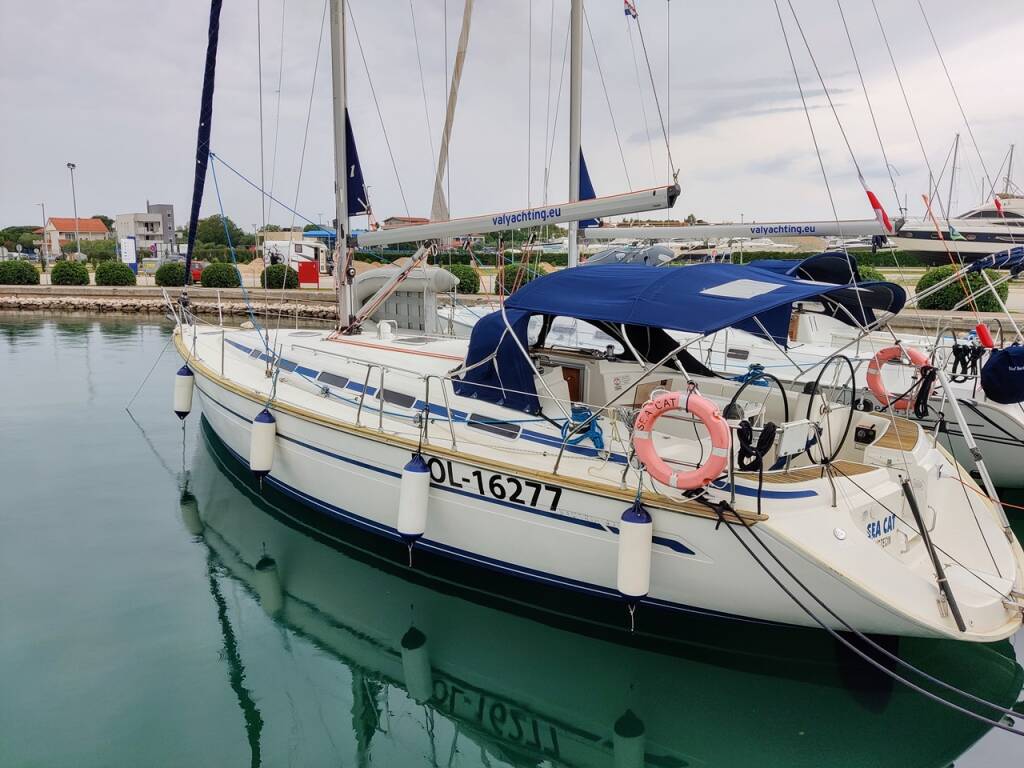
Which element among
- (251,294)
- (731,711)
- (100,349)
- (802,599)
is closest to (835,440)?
(802,599)

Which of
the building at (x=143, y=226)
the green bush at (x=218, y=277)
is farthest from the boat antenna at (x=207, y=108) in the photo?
the building at (x=143, y=226)

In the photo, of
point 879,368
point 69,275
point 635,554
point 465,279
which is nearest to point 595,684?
point 635,554

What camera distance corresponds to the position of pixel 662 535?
5.16 m

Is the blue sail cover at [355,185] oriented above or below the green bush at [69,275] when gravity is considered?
above

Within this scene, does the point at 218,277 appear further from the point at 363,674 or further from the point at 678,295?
the point at 678,295

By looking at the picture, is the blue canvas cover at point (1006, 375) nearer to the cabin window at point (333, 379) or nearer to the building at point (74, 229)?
the cabin window at point (333, 379)

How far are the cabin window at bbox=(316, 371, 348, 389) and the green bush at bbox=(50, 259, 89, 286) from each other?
26936mm

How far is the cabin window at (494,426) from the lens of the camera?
637cm

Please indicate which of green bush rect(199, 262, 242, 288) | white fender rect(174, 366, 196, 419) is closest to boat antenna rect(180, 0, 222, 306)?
white fender rect(174, 366, 196, 419)

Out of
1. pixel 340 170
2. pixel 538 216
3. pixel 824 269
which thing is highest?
pixel 340 170

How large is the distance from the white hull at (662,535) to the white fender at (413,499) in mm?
159

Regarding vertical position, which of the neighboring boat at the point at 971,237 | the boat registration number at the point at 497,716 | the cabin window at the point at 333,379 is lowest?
the boat registration number at the point at 497,716

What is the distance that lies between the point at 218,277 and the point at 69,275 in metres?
6.42

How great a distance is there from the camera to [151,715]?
479cm
